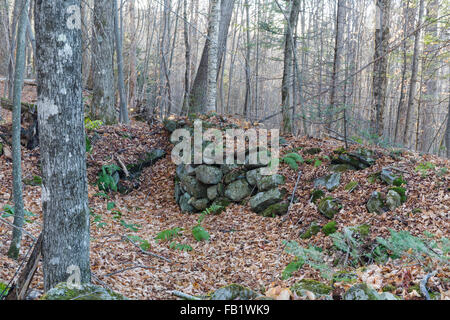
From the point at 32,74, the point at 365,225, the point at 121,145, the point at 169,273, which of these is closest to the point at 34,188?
the point at 121,145

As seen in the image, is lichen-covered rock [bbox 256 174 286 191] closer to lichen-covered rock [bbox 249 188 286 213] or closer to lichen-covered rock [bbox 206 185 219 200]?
lichen-covered rock [bbox 249 188 286 213]

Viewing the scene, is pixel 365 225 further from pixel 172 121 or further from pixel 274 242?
pixel 172 121

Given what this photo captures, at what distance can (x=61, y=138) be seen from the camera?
3.10 metres

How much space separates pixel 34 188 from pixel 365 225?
6.86m

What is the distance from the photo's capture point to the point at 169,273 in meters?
5.17

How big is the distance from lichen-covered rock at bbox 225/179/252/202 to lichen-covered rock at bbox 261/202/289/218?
31.6 inches

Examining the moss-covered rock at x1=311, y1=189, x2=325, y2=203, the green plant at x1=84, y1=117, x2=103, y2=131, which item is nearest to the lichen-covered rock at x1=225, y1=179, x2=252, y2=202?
the moss-covered rock at x1=311, y1=189, x2=325, y2=203

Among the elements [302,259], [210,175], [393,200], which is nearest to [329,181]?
[393,200]

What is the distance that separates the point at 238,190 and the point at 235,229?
4.09 feet

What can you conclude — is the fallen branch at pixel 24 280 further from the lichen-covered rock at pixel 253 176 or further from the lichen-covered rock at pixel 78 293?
the lichen-covered rock at pixel 253 176

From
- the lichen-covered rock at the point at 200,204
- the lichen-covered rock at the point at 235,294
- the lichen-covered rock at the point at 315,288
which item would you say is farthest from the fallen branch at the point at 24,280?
the lichen-covered rock at the point at 200,204

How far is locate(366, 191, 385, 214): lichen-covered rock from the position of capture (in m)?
5.78

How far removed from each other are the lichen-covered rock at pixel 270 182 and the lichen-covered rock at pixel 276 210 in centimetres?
50

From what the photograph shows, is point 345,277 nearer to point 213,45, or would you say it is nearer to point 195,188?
point 195,188
